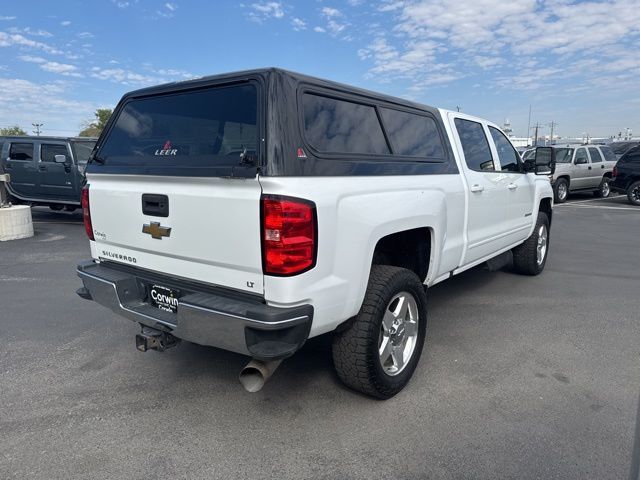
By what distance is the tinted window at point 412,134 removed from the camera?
3.38 m

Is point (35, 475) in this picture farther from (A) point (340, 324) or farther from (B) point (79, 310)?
(B) point (79, 310)

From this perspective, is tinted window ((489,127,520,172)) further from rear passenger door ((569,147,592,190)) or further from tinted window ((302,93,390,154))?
rear passenger door ((569,147,592,190))

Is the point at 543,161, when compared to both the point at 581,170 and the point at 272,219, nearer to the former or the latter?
the point at 272,219

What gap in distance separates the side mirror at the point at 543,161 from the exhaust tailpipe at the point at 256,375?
4126mm

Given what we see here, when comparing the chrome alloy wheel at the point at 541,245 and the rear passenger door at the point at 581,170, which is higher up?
the rear passenger door at the point at 581,170

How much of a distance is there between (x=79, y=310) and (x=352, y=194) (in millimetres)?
3584

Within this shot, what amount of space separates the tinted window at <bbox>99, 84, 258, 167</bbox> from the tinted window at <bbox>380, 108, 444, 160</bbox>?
1120mm

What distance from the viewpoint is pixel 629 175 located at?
14.6m

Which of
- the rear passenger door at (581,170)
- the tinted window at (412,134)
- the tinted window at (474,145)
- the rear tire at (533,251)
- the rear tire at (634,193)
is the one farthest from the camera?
the rear passenger door at (581,170)

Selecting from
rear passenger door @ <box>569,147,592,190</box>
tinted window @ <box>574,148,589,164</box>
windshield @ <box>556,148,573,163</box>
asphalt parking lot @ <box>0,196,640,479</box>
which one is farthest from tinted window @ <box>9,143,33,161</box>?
tinted window @ <box>574,148,589,164</box>

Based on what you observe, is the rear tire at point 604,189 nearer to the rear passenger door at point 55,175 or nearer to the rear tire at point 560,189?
the rear tire at point 560,189

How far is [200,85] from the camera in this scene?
2893 millimetres

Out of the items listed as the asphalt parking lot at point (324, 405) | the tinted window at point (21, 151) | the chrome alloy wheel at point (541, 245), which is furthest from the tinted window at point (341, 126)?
the tinted window at point (21, 151)

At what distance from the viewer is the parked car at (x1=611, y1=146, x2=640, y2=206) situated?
1444 cm
